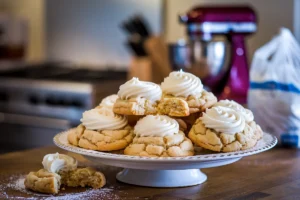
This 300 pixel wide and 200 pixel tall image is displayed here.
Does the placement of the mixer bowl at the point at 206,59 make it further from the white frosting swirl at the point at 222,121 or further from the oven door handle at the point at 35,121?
the white frosting swirl at the point at 222,121

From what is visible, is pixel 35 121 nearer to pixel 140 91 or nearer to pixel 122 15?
pixel 122 15

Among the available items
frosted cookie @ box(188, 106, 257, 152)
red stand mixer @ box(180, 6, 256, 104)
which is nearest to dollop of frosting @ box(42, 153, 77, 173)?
frosted cookie @ box(188, 106, 257, 152)


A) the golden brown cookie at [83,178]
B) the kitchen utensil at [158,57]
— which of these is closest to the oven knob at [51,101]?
the kitchen utensil at [158,57]

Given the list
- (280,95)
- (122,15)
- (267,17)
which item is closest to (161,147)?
(280,95)

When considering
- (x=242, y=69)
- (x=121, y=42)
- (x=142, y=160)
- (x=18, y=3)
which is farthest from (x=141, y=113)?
(x=18, y=3)

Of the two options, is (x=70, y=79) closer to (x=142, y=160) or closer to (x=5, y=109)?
(x=5, y=109)

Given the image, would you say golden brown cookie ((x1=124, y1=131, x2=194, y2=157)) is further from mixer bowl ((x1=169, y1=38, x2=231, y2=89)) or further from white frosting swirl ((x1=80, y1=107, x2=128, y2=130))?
mixer bowl ((x1=169, y1=38, x2=231, y2=89))
